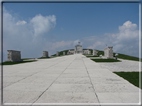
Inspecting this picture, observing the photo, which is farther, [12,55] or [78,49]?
[78,49]

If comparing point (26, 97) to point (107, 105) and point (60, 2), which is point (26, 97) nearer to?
point (107, 105)

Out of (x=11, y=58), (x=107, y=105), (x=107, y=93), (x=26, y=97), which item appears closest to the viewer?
(x=107, y=105)

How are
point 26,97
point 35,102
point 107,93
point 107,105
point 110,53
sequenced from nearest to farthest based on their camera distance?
point 107,105 < point 35,102 < point 26,97 < point 107,93 < point 110,53

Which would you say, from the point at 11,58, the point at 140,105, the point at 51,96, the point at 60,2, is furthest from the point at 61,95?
the point at 11,58

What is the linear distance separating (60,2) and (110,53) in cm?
2618

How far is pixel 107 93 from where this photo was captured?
5680 mm

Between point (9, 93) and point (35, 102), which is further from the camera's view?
point (9, 93)

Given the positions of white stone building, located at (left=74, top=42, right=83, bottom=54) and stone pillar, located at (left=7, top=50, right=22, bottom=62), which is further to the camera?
white stone building, located at (left=74, top=42, right=83, bottom=54)

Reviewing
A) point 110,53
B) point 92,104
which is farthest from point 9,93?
point 110,53

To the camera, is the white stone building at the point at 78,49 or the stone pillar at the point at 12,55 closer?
the stone pillar at the point at 12,55

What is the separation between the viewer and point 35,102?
188 inches

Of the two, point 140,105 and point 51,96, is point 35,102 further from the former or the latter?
point 140,105

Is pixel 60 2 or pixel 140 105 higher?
pixel 60 2

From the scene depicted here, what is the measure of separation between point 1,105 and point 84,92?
254cm
